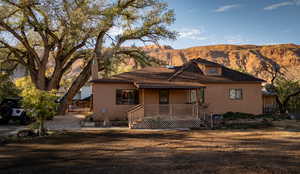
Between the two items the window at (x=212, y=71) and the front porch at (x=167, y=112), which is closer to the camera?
the front porch at (x=167, y=112)

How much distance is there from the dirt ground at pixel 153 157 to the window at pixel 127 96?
7765 mm

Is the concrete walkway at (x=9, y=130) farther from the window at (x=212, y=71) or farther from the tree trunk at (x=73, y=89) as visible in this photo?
the window at (x=212, y=71)

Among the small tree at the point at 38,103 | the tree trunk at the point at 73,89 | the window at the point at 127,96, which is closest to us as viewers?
the small tree at the point at 38,103

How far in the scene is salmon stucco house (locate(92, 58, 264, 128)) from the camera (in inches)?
629

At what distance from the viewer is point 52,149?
811 centimetres

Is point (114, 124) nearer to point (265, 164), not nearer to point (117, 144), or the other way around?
point (117, 144)

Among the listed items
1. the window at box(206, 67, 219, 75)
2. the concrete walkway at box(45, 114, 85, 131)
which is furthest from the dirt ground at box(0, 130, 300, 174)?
the window at box(206, 67, 219, 75)

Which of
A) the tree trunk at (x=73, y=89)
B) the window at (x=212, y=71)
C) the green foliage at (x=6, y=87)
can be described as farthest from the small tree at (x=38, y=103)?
the green foliage at (x=6, y=87)

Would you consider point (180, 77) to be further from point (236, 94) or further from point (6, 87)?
point (6, 87)

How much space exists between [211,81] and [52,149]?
13939 mm

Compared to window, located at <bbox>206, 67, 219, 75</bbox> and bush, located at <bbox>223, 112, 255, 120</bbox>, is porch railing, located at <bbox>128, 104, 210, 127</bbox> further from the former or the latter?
window, located at <bbox>206, 67, 219, 75</bbox>

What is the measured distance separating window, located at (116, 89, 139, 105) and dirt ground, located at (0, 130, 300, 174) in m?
7.77

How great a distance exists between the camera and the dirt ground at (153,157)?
558 cm

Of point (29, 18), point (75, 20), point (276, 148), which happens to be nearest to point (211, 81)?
point (276, 148)
